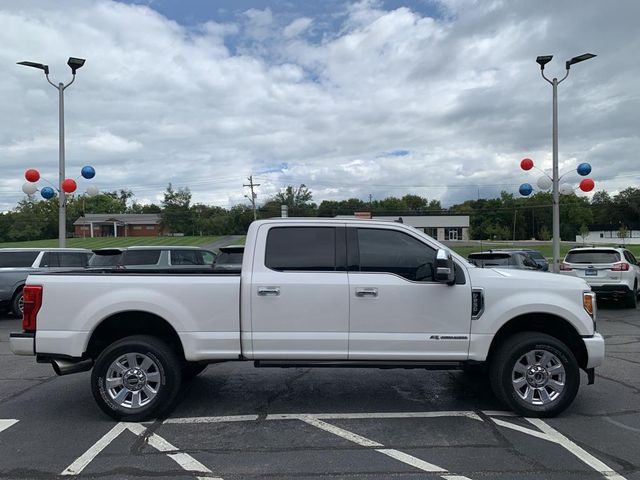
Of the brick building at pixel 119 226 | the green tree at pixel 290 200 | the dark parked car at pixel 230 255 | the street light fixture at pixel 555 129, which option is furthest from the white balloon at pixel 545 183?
the brick building at pixel 119 226

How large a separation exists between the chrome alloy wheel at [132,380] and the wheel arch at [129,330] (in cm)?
34

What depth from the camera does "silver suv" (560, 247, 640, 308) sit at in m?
12.9

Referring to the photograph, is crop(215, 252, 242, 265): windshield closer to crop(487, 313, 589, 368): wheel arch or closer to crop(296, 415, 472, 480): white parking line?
crop(296, 415, 472, 480): white parking line

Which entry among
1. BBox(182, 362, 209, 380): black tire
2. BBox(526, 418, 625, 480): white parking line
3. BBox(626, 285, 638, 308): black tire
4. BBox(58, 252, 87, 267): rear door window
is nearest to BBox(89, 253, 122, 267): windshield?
BBox(58, 252, 87, 267): rear door window

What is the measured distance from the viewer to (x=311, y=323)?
5031 millimetres

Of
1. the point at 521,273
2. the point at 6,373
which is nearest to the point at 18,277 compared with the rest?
the point at 6,373

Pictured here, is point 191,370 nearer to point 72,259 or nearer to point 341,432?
point 341,432

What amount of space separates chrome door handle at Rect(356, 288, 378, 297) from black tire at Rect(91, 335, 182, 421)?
1902 millimetres

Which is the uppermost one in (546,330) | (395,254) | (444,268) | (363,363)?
(395,254)

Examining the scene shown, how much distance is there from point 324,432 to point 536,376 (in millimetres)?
2147

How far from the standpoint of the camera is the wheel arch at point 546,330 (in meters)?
5.23

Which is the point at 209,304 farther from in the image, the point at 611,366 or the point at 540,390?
the point at 611,366

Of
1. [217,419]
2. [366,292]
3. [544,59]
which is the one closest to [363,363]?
[366,292]

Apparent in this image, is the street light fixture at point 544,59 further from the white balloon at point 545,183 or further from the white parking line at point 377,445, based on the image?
the white parking line at point 377,445
